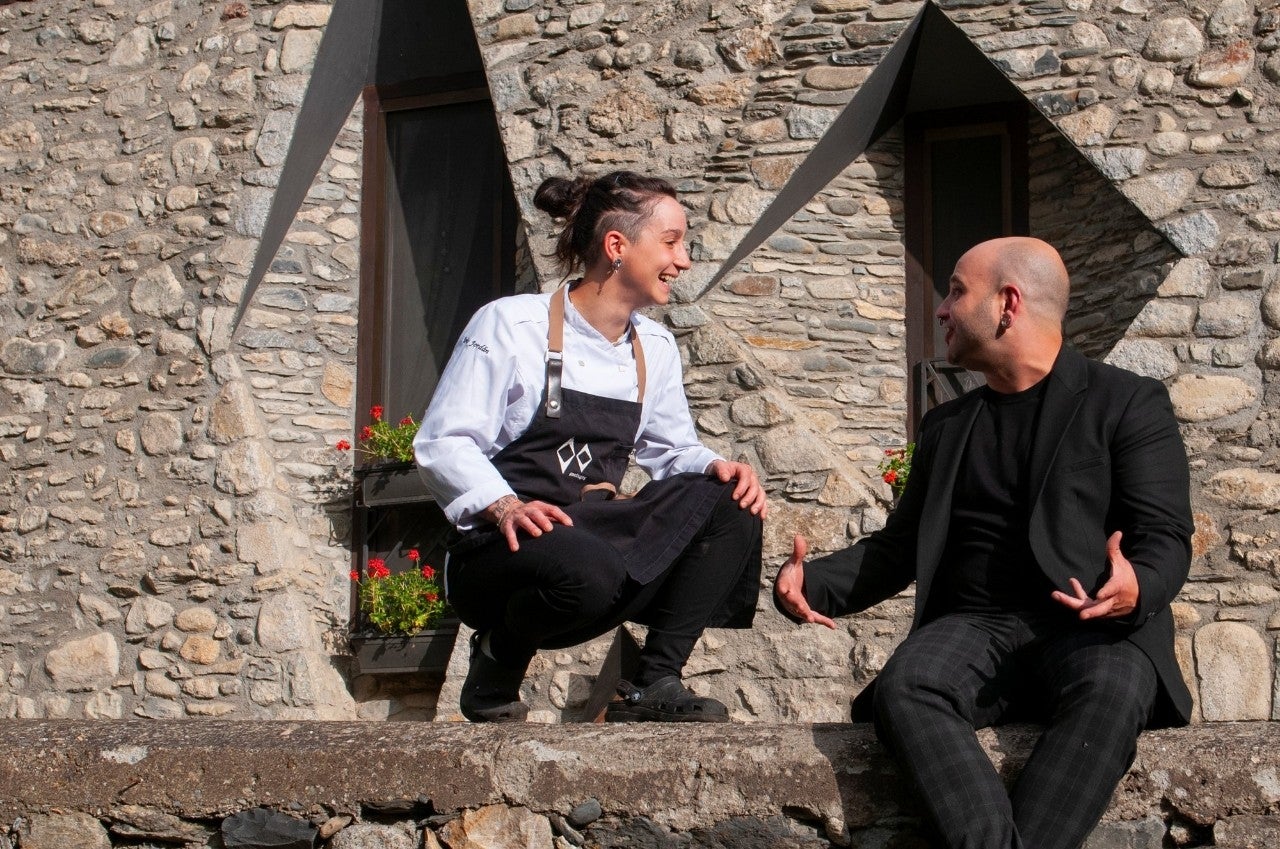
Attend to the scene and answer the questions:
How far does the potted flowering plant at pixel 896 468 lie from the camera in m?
5.90

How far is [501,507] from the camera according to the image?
3.05 meters

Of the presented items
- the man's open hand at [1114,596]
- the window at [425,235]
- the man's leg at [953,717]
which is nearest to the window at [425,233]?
the window at [425,235]

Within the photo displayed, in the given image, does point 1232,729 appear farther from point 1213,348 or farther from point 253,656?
point 253,656

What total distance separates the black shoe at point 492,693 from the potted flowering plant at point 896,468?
2819mm

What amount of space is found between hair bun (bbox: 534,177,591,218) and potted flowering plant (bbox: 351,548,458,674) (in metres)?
3.32

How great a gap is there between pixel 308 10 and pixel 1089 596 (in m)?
5.55

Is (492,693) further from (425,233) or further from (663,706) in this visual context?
(425,233)

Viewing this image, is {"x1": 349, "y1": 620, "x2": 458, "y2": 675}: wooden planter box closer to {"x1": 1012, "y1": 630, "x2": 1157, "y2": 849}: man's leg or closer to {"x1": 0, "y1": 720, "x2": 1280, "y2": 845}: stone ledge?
{"x1": 0, "y1": 720, "x2": 1280, "y2": 845}: stone ledge

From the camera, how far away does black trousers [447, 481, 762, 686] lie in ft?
10.00

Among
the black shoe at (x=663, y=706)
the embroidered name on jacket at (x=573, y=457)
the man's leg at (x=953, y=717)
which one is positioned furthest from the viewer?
the embroidered name on jacket at (x=573, y=457)

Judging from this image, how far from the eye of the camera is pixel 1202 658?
5027 millimetres

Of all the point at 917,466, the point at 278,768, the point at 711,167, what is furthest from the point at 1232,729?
the point at 711,167

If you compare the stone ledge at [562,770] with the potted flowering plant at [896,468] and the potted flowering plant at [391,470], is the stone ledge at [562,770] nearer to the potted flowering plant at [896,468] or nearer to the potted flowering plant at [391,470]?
the potted flowering plant at [896,468]

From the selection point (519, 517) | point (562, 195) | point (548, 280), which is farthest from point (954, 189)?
point (519, 517)
